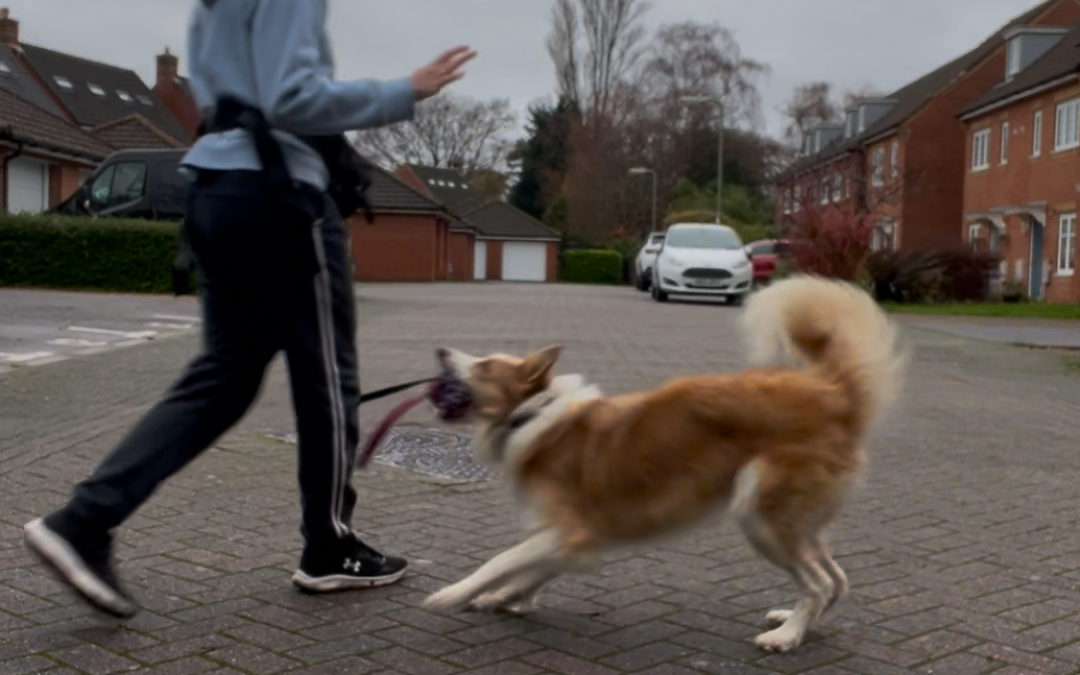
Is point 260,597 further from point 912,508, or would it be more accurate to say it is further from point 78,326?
point 78,326

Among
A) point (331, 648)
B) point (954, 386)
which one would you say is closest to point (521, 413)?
point (331, 648)

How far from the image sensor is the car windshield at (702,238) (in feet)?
95.6

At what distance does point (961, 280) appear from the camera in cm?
3128

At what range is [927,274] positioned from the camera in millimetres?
29844

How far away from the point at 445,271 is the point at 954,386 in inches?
1827

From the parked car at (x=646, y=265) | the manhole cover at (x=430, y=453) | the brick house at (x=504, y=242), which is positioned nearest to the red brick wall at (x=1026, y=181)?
the parked car at (x=646, y=265)

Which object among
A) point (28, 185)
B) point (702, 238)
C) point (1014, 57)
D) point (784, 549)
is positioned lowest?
point (784, 549)

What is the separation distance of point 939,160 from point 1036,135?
479 inches

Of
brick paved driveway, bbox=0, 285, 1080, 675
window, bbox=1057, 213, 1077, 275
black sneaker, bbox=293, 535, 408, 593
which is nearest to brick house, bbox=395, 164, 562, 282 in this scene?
window, bbox=1057, 213, 1077, 275

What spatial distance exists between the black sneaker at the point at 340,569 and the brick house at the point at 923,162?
43.7 meters

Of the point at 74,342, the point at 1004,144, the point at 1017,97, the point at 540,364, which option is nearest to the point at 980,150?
the point at 1004,144

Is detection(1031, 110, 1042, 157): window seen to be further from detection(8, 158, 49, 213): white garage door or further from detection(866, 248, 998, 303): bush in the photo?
detection(8, 158, 49, 213): white garage door

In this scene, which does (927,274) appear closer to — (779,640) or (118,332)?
(118,332)

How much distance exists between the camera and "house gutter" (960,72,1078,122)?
35656 millimetres
